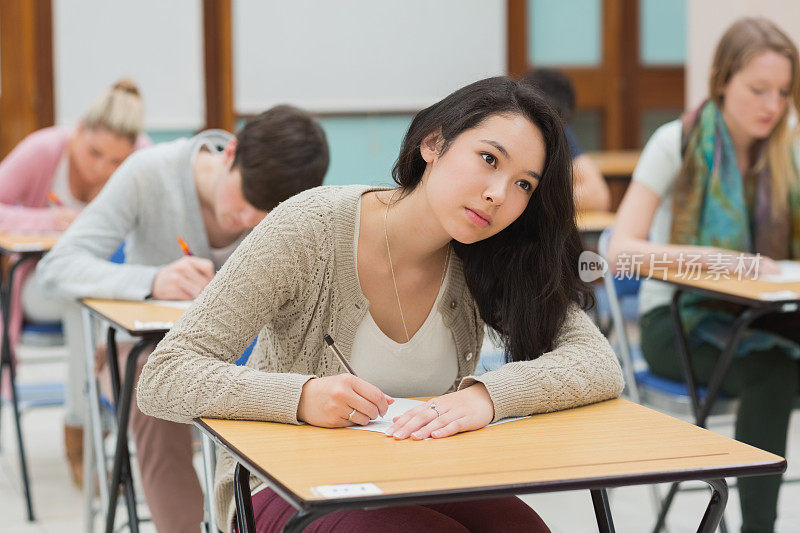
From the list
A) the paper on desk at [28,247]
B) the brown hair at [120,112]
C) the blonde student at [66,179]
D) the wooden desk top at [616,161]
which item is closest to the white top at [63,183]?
the blonde student at [66,179]

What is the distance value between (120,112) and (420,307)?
223 cm

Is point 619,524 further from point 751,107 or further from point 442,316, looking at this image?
point 442,316

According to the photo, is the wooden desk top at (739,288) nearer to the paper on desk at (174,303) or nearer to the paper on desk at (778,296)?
the paper on desk at (778,296)

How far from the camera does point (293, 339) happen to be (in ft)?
5.66

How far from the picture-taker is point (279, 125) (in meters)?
2.34

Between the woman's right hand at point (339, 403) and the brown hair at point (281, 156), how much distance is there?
36.0 inches

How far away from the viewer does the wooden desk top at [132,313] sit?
209cm

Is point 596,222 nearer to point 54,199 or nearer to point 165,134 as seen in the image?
point 54,199

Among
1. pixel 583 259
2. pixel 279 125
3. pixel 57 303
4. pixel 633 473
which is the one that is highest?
pixel 279 125

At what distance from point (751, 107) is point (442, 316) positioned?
1.42 m

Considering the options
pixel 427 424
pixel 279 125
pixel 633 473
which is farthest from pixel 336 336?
pixel 279 125

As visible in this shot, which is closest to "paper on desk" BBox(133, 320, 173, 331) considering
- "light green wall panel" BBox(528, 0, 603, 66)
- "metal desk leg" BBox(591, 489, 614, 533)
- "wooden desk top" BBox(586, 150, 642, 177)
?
"metal desk leg" BBox(591, 489, 614, 533)

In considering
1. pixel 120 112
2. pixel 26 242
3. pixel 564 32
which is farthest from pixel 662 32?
pixel 26 242

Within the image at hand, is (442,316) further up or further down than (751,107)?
further down
